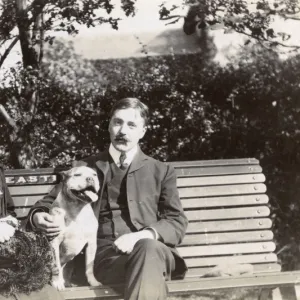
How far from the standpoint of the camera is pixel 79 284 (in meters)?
2.86

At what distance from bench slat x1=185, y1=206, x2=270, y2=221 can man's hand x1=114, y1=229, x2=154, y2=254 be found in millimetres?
840

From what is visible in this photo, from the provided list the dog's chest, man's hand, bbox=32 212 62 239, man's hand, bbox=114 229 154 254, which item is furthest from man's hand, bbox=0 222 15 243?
man's hand, bbox=114 229 154 254

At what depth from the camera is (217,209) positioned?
11.4 feet

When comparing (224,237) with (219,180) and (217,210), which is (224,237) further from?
(219,180)

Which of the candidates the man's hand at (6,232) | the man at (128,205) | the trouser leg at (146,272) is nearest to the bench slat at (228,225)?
the man at (128,205)

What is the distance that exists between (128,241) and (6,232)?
586 mm

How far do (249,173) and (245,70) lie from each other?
1.20 m

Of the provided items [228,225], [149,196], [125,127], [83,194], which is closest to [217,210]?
[228,225]

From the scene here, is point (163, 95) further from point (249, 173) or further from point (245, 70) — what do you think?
point (249, 173)

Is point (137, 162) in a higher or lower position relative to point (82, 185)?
higher

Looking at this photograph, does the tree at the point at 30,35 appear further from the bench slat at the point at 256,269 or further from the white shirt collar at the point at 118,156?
the bench slat at the point at 256,269

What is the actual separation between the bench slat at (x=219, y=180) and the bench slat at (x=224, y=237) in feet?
1.10

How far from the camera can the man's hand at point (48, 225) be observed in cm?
261

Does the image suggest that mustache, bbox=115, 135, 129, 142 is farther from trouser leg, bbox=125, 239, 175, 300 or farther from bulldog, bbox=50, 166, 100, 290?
trouser leg, bbox=125, 239, 175, 300
